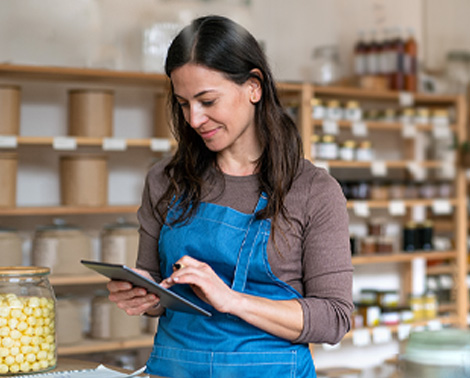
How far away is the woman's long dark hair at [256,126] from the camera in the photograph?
1.46 metres

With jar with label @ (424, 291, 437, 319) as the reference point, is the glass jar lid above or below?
above

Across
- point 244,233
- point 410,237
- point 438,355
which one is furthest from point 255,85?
point 410,237

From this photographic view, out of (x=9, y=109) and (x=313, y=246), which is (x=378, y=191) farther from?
(x=313, y=246)

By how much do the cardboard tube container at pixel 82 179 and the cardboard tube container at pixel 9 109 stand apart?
0.27 m

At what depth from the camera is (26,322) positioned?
1420mm

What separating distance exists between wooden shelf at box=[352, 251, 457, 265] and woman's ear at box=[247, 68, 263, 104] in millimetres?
2454

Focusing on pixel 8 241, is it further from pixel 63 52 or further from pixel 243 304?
pixel 243 304

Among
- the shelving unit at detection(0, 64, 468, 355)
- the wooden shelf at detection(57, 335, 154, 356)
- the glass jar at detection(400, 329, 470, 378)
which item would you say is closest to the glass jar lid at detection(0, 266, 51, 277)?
the glass jar at detection(400, 329, 470, 378)

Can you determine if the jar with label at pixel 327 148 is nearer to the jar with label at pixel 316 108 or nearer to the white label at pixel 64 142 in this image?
the jar with label at pixel 316 108

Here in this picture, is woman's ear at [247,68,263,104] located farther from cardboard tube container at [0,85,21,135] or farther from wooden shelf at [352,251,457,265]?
wooden shelf at [352,251,457,265]

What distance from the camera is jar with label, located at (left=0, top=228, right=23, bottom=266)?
3000 mm

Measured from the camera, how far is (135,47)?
3711 mm

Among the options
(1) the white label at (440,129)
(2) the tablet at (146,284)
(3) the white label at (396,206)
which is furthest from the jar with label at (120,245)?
(1) the white label at (440,129)

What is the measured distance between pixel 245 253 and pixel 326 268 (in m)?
0.17
